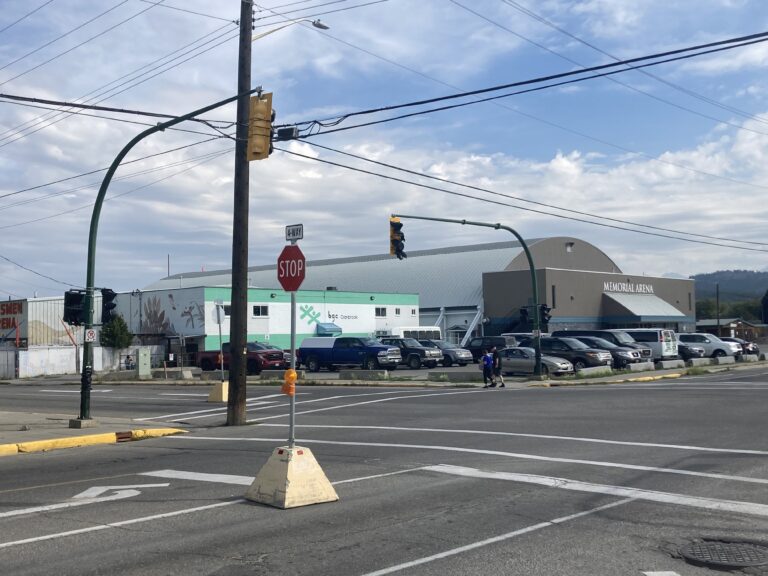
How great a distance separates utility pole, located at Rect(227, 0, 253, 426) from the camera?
810 inches

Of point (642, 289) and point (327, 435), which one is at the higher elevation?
point (642, 289)

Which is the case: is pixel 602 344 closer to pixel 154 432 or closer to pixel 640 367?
pixel 640 367

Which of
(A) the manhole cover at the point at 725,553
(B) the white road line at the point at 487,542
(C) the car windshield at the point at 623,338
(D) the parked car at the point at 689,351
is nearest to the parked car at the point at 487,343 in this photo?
(C) the car windshield at the point at 623,338

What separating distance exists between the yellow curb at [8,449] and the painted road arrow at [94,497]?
5434 millimetres

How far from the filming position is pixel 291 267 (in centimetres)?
1066

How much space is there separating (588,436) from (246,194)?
10.4 meters

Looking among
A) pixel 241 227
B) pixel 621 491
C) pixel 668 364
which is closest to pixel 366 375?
pixel 668 364

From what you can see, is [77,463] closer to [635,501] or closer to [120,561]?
[120,561]

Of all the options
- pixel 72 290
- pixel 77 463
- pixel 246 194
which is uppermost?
pixel 246 194

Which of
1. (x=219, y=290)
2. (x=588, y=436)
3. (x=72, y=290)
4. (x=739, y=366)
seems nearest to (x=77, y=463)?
(x=72, y=290)

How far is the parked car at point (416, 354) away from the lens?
46375mm

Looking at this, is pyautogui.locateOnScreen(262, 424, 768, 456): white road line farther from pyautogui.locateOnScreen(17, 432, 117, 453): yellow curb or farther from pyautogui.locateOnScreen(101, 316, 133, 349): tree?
pyautogui.locateOnScreen(101, 316, 133, 349): tree

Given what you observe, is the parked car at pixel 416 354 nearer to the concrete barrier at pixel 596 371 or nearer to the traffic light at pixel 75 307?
the concrete barrier at pixel 596 371

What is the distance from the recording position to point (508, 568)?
687 centimetres
